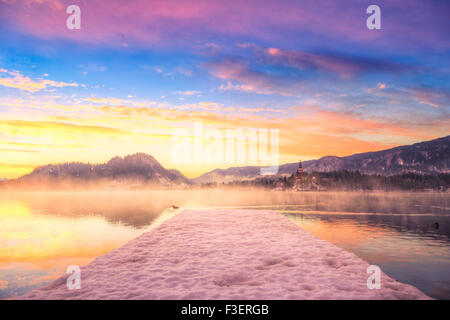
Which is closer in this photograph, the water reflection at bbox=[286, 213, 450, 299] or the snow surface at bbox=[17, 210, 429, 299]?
the snow surface at bbox=[17, 210, 429, 299]

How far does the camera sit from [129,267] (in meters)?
13.9

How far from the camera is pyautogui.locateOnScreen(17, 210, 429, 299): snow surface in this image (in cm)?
1042

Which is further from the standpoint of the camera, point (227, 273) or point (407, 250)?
point (407, 250)

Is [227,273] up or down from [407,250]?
up

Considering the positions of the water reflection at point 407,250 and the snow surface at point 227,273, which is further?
the water reflection at point 407,250

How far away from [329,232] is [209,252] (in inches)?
934

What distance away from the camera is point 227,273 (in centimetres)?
1269

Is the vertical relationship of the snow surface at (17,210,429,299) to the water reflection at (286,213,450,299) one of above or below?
above

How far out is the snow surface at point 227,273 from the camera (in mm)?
10422

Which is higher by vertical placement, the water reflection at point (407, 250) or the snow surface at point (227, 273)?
the snow surface at point (227, 273)
